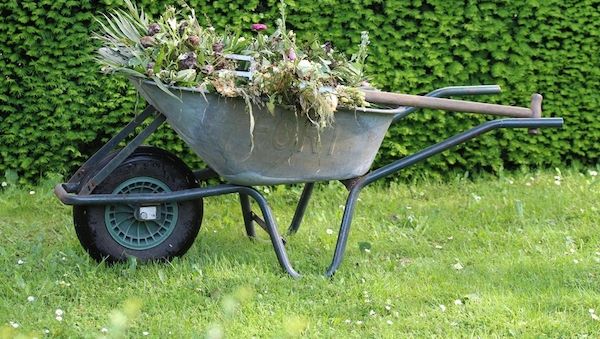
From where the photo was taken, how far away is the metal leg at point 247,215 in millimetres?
4178

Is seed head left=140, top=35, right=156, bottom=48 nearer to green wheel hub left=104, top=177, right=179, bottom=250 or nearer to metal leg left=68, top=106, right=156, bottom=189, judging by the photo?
metal leg left=68, top=106, right=156, bottom=189

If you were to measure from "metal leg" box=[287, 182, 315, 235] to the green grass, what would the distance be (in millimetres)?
86

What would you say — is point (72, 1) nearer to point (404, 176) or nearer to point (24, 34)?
point (24, 34)

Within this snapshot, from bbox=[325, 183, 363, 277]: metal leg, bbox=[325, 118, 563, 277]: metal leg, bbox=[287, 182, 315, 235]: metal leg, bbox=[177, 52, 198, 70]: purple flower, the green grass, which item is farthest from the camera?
bbox=[287, 182, 315, 235]: metal leg

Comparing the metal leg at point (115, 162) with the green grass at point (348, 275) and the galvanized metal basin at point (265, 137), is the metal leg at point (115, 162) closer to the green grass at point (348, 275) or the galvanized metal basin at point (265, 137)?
the galvanized metal basin at point (265, 137)

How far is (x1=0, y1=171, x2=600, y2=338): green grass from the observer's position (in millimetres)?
3332

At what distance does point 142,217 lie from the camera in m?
3.70

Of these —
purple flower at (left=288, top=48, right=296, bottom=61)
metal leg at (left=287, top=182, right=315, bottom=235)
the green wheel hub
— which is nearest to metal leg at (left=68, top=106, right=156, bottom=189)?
the green wheel hub

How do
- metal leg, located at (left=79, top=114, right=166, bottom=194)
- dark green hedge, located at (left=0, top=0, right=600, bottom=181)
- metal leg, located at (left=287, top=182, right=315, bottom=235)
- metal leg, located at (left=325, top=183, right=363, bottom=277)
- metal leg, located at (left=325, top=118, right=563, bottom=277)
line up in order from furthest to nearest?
dark green hedge, located at (left=0, top=0, right=600, bottom=181)
metal leg, located at (left=287, top=182, right=315, bottom=235)
metal leg, located at (left=325, top=183, right=363, bottom=277)
metal leg, located at (left=325, top=118, right=563, bottom=277)
metal leg, located at (left=79, top=114, right=166, bottom=194)

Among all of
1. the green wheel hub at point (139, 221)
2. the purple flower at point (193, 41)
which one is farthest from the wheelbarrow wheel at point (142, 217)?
the purple flower at point (193, 41)

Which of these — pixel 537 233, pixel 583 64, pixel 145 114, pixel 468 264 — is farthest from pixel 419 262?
pixel 583 64

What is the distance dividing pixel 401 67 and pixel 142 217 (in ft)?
7.05

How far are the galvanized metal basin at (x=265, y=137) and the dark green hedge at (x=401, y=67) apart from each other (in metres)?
1.46

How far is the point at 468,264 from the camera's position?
408 cm
